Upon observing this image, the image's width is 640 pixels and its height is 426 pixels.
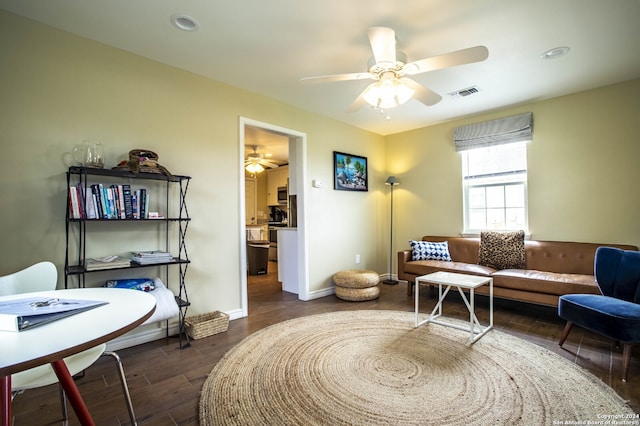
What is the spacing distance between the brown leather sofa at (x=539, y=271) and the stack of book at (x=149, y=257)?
303 centimetres

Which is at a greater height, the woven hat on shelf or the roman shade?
the roman shade

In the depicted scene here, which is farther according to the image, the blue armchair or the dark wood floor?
the blue armchair

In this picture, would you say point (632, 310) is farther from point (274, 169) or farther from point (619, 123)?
point (274, 169)

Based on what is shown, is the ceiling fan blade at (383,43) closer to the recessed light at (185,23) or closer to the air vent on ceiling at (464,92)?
the recessed light at (185,23)

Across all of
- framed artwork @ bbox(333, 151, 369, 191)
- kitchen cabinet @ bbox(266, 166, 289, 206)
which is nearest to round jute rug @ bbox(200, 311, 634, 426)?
framed artwork @ bbox(333, 151, 369, 191)

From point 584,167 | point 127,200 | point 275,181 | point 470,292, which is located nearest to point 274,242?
point 275,181

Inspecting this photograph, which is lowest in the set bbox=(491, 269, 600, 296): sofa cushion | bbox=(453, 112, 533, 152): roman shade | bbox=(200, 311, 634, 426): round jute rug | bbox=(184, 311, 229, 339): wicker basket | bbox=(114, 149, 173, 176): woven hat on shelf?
bbox=(200, 311, 634, 426): round jute rug

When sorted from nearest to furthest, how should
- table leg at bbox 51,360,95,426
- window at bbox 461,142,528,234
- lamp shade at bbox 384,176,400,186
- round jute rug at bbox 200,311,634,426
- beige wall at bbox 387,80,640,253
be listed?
table leg at bbox 51,360,95,426 → round jute rug at bbox 200,311,634,426 → beige wall at bbox 387,80,640,253 → window at bbox 461,142,528,234 → lamp shade at bbox 384,176,400,186

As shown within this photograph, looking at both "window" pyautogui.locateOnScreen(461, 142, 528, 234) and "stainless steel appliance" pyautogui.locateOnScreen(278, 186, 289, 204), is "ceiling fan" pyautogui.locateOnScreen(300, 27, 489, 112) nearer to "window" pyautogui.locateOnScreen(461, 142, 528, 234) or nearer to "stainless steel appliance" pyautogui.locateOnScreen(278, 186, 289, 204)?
"window" pyautogui.locateOnScreen(461, 142, 528, 234)

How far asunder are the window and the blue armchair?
4.80 ft

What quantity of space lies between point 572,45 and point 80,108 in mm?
4156

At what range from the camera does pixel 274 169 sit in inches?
330

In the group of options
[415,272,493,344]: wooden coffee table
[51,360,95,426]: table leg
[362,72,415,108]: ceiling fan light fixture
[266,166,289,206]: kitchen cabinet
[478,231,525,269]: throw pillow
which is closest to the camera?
[51,360,95,426]: table leg

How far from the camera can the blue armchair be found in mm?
2002
